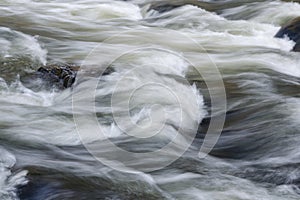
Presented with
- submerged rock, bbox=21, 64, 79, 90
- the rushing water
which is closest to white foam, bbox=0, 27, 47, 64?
the rushing water

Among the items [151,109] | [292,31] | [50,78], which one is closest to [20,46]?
[50,78]

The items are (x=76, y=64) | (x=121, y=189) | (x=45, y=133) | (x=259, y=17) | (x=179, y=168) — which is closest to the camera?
(x=121, y=189)

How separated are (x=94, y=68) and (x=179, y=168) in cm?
292

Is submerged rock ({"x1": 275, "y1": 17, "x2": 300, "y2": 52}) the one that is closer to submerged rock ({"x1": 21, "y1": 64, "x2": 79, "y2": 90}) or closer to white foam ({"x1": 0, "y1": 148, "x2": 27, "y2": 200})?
submerged rock ({"x1": 21, "y1": 64, "x2": 79, "y2": 90})

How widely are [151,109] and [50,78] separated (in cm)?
148

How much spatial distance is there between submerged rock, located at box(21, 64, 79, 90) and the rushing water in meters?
0.11

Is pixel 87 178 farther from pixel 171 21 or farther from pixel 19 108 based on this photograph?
pixel 171 21

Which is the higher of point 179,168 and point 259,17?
point 259,17

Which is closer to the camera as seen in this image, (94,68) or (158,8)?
(94,68)

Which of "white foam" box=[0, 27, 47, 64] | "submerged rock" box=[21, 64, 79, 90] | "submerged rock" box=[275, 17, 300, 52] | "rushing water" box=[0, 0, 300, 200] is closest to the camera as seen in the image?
"rushing water" box=[0, 0, 300, 200]

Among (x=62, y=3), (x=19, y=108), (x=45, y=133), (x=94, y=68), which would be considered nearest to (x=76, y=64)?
(x=94, y=68)

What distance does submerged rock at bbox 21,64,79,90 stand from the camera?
22.7 ft

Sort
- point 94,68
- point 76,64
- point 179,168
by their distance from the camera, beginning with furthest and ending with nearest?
point 76,64 < point 94,68 < point 179,168

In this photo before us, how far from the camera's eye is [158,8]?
41.8 ft
